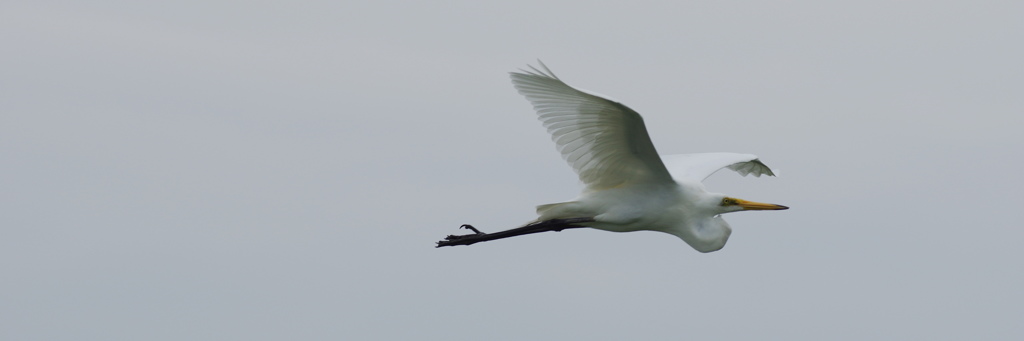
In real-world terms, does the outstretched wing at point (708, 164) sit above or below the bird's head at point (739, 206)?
above

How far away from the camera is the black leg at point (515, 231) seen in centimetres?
1603

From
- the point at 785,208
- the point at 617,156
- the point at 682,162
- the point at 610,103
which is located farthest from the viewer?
the point at 682,162

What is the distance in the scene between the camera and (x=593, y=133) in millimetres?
14648

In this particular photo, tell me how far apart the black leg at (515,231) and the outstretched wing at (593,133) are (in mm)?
490

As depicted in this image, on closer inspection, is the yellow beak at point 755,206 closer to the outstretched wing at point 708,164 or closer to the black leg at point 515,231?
the outstretched wing at point 708,164

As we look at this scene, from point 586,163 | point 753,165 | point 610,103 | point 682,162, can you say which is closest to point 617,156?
point 586,163

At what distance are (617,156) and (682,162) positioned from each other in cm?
277

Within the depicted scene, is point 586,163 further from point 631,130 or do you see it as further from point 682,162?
point 682,162

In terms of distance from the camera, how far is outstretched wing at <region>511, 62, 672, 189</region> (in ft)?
45.2

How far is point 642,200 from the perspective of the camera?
51.3ft

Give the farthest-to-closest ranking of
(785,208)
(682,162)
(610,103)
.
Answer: (682,162) < (785,208) < (610,103)

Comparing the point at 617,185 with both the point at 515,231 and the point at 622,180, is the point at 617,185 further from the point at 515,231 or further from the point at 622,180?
the point at 515,231

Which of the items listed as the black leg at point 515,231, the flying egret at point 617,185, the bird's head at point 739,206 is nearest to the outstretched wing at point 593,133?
the flying egret at point 617,185

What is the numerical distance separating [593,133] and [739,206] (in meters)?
2.50
